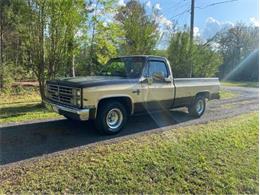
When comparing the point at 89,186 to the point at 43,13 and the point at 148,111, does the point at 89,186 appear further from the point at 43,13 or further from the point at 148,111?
the point at 43,13

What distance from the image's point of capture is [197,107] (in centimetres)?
824

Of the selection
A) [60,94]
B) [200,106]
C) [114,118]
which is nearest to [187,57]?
[200,106]

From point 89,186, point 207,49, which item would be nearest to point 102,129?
point 89,186

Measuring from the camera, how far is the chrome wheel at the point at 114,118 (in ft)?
19.2

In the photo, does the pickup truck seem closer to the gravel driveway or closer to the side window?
the side window

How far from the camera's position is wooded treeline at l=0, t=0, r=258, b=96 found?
28.7 ft

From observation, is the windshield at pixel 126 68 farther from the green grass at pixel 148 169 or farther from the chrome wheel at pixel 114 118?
the green grass at pixel 148 169

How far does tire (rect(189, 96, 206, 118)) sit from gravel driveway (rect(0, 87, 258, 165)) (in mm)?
186

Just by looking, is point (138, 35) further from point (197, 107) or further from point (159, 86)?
point (159, 86)

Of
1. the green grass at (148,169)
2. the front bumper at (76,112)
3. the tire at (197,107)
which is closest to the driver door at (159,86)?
the green grass at (148,169)

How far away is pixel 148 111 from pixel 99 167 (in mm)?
A: 2742

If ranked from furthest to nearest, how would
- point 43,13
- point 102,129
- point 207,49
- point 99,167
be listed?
point 207,49 < point 43,13 < point 102,129 < point 99,167

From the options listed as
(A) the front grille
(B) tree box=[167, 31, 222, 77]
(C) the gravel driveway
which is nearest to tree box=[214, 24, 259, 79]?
(B) tree box=[167, 31, 222, 77]

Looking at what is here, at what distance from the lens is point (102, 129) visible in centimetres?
571
